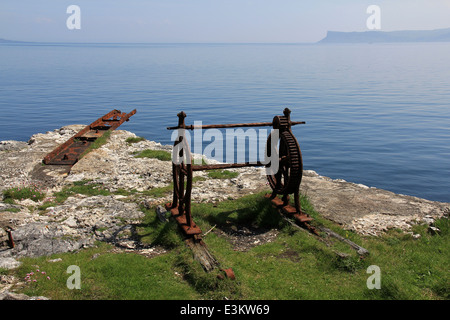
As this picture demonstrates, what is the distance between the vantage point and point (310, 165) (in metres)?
22.4

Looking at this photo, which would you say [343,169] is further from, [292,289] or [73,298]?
[73,298]

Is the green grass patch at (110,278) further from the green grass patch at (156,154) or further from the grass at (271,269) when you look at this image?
the green grass patch at (156,154)

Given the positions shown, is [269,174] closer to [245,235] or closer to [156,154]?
[245,235]

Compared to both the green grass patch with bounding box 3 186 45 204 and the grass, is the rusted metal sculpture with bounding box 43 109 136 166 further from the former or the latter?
the grass

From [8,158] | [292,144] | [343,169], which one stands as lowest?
[343,169]

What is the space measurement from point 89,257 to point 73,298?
5.44ft

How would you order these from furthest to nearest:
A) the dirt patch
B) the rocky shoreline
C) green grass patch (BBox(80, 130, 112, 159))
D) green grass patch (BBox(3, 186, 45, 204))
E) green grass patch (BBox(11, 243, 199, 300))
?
green grass patch (BBox(80, 130, 112, 159))
green grass patch (BBox(3, 186, 45, 204))
the dirt patch
the rocky shoreline
green grass patch (BBox(11, 243, 199, 300))

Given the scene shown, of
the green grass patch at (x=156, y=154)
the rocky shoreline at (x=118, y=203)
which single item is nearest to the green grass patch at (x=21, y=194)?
the rocky shoreline at (x=118, y=203)

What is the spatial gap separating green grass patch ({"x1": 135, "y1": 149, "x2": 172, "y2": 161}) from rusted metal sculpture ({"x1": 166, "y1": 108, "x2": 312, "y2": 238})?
18.9 ft

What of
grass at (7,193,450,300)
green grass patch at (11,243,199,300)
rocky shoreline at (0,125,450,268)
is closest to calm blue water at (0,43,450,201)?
rocky shoreline at (0,125,450,268)

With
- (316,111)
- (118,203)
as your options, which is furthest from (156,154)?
(316,111)

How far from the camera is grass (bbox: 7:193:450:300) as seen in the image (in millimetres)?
6516

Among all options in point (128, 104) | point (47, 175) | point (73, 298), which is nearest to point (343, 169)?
point (47, 175)

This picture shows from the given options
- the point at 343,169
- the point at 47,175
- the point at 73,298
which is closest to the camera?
the point at 73,298
